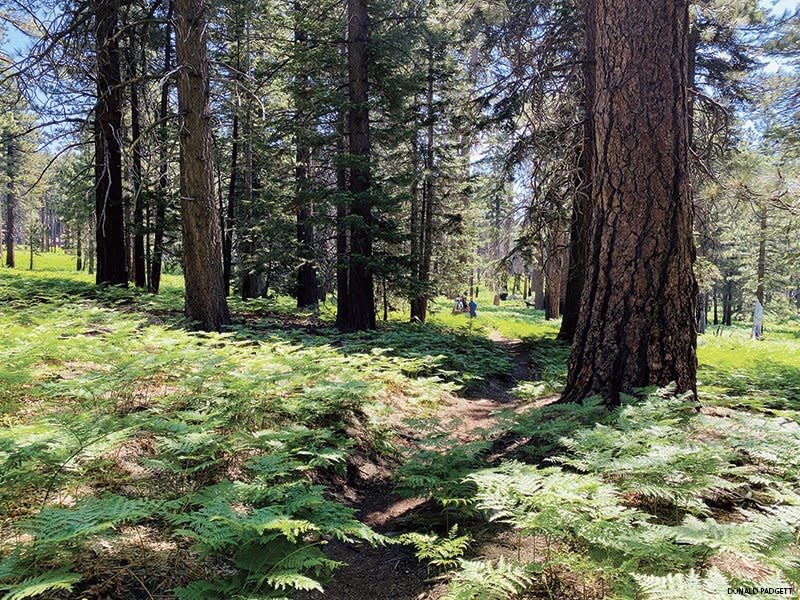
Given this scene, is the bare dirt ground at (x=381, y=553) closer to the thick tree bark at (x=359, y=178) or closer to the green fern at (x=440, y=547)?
the green fern at (x=440, y=547)

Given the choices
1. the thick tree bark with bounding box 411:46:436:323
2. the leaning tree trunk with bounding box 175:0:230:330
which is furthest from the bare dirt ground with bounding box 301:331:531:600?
the thick tree bark with bounding box 411:46:436:323

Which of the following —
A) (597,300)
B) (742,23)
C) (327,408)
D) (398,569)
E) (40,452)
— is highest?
(742,23)

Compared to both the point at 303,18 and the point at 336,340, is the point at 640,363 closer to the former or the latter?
the point at 336,340

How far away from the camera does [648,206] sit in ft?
13.4

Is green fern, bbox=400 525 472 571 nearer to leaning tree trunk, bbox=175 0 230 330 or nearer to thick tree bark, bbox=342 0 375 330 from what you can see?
leaning tree trunk, bbox=175 0 230 330

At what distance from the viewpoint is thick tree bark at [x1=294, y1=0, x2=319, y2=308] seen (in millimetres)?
10242

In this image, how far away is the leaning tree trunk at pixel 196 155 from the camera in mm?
6746

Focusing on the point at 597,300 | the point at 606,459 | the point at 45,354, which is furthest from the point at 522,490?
the point at 45,354

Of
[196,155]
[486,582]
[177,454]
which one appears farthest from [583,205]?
[486,582]

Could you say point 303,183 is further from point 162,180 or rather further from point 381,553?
point 381,553

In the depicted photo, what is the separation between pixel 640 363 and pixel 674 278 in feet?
2.60

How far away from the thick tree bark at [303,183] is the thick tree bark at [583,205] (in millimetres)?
5337

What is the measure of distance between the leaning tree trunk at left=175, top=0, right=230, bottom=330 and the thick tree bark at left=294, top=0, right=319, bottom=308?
2.46 meters

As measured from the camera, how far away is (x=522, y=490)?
2270 millimetres
